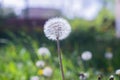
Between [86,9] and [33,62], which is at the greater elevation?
[86,9]

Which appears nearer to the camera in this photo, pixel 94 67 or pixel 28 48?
pixel 94 67

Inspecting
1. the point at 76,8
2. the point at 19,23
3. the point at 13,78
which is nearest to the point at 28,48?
the point at 13,78

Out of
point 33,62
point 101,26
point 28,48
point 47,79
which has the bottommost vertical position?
point 47,79

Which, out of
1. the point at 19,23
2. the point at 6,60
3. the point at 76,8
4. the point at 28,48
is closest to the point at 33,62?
the point at 6,60

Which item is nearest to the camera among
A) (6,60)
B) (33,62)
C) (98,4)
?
(33,62)

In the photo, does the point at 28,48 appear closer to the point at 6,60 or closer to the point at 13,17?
the point at 6,60

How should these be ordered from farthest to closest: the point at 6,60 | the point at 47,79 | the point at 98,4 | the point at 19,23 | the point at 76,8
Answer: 1. the point at 98,4
2. the point at 76,8
3. the point at 19,23
4. the point at 6,60
5. the point at 47,79
